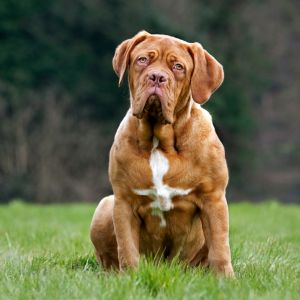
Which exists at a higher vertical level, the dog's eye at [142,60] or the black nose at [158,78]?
the dog's eye at [142,60]

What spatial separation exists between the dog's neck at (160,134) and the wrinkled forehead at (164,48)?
0.40 m

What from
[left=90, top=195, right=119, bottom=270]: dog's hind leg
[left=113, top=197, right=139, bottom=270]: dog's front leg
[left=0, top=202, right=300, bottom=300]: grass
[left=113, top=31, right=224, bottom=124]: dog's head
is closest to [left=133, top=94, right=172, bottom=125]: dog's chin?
[left=113, top=31, right=224, bottom=124]: dog's head

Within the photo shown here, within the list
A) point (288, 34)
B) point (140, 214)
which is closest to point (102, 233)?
point (140, 214)

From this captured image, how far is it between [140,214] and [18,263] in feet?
3.01

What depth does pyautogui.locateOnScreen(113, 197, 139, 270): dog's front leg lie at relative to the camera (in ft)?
18.6

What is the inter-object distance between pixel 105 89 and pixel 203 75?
77.8 feet

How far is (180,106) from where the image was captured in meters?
5.81

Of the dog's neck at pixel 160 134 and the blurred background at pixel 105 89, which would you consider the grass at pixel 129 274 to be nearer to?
the dog's neck at pixel 160 134

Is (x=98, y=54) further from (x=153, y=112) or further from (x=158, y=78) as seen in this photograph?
(x=158, y=78)

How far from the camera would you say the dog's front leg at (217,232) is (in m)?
5.63

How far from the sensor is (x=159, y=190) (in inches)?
223

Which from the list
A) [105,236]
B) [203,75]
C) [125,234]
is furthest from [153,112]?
[105,236]

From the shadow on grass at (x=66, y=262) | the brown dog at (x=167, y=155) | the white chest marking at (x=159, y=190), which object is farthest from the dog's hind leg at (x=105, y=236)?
the white chest marking at (x=159, y=190)

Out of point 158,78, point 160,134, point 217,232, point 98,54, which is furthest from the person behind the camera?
point 98,54
